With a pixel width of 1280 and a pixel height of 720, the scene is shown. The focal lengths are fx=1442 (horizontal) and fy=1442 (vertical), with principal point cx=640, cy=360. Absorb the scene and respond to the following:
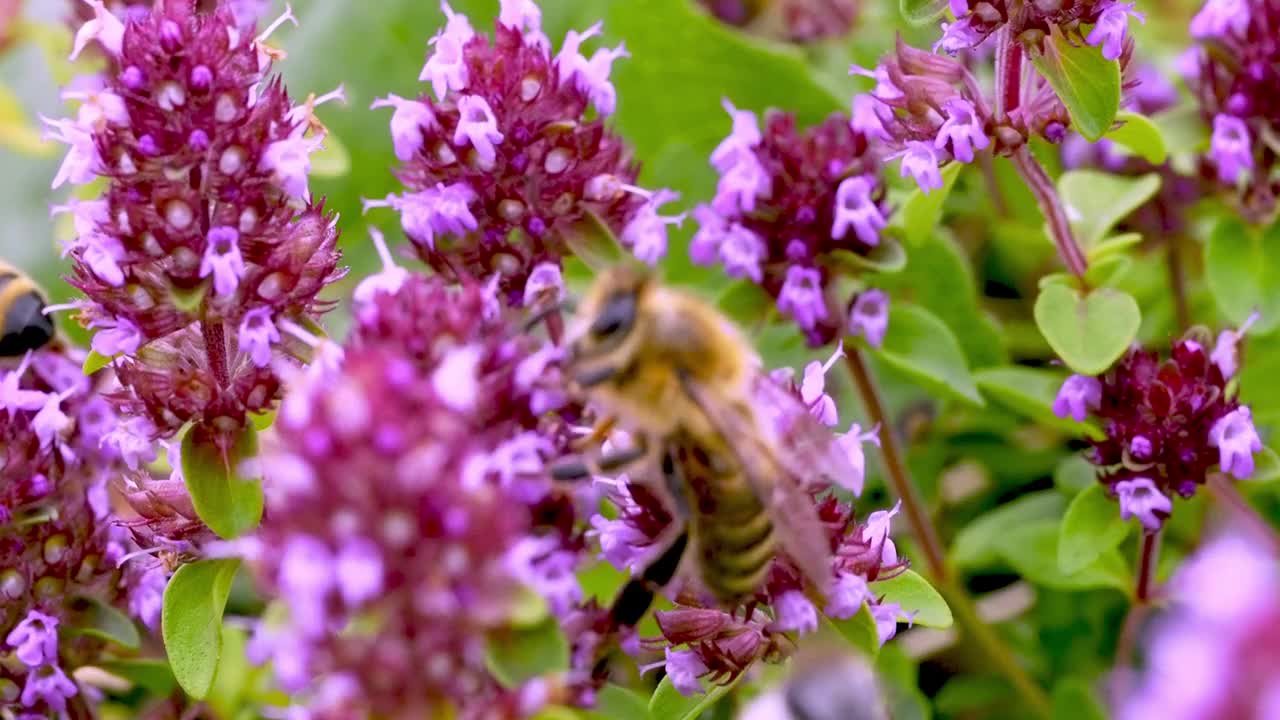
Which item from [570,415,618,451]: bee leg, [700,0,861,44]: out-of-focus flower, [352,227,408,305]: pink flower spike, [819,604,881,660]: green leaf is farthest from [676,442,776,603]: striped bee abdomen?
[700,0,861,44]: out-of-focus flower

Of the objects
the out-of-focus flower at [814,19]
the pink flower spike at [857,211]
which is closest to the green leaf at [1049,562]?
the pink flower spike at [857,211]

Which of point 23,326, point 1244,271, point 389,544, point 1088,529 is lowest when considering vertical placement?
point 1088,529

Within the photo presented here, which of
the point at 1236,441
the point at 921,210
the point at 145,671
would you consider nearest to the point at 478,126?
the point at 921,210

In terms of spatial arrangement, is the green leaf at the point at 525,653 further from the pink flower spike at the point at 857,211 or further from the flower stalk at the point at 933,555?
the flower stalk at the point at 933,555

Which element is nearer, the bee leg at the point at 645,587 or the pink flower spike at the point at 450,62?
the bee leg at the point at 645,587

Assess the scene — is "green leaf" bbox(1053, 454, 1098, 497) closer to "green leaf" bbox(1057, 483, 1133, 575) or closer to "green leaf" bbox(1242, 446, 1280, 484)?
"green leaf" bbox(1057, 483, 1133, 575)

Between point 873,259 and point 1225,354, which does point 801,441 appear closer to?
point 873,259
